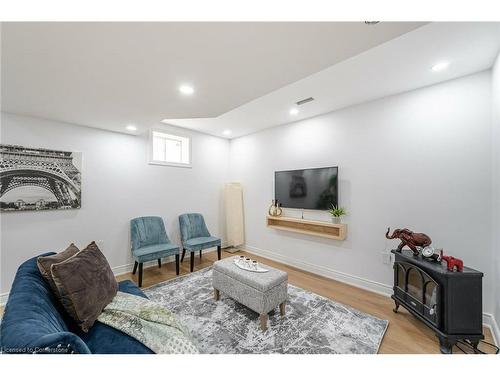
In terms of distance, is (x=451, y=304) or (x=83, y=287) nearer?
(x=83, y=287)

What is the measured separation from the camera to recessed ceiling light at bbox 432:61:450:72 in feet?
A: 6.51

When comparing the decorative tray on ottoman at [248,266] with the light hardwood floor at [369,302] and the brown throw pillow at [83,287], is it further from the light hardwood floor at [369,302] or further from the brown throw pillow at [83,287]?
the brown throw pillow at [83,287]

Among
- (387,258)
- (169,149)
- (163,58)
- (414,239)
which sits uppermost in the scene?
(163,58)

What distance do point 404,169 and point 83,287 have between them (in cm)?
341

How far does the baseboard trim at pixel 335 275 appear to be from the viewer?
9.04ft

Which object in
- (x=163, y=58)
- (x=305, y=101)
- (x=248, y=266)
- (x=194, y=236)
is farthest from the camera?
(x=194, y=236)

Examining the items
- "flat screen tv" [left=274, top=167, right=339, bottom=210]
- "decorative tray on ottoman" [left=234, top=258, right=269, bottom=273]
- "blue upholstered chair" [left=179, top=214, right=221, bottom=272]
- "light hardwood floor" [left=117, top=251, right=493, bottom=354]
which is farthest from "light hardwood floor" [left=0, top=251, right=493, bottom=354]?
"flat screen tv" [left=274, top=167, right=339, bottom=210]

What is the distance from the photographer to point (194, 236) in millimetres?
3842

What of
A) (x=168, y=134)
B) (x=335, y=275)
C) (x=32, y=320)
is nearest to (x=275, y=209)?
(x=335, y=275)

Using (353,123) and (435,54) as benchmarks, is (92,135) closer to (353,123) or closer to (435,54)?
(353,123)

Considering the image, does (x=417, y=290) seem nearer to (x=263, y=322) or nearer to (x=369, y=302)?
(x=369, y=302)

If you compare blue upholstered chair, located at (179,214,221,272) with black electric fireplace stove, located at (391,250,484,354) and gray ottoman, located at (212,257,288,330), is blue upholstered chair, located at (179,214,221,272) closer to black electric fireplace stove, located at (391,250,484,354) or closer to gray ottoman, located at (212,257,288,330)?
gray ottoman, located at (212,257,288,330)

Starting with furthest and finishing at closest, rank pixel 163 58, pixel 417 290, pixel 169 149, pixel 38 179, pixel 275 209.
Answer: pixel 169 149 → pixel 275 209 → pixel 38 179 → pixel 417 290 → pixel 163 58

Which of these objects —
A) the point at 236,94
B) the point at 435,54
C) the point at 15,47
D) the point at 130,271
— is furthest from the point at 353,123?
the point at 130,271
